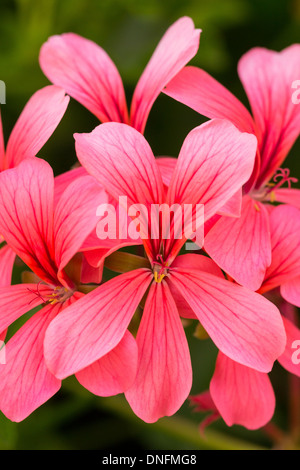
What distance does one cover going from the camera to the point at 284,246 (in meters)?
0.75

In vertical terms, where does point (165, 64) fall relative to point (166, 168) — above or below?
above

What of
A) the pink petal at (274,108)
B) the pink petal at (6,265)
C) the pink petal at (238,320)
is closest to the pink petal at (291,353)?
the pink petal at (238,320)

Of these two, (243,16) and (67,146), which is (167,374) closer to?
(67,146)

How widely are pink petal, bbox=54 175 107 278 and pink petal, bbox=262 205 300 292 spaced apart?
0.22 meters

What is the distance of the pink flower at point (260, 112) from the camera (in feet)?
2.43

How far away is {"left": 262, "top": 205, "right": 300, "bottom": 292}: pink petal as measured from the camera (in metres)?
0.74

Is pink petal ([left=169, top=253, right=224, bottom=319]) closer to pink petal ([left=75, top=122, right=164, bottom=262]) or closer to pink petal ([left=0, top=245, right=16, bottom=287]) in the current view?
pink petal ([left=75, top=122, right=164, bottom=262])

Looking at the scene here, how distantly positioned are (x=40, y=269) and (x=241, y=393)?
0.27 m

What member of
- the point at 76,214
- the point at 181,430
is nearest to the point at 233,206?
the point at 76,214

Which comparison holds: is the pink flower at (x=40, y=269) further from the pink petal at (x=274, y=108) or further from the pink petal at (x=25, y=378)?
the pink petal at (x=274, y=108)

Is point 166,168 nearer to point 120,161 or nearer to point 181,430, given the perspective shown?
point 120,161

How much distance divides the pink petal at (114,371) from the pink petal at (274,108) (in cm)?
33

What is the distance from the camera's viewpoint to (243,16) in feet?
4.28

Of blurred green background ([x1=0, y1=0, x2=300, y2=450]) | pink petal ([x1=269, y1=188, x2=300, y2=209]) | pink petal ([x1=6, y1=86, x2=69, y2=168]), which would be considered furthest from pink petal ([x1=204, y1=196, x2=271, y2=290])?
blurred green background ([x1=0, y1=0, x2=300, y2=450])
